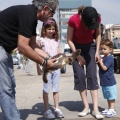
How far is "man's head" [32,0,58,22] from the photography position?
364 cm

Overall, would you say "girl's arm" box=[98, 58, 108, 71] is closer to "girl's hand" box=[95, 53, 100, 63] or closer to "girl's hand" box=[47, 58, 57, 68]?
"girl's hand" box=[95, 53, 100, 63]

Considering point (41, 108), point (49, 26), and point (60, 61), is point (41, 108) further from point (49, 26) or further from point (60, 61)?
point (60, 61)

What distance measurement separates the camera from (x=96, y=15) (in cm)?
494

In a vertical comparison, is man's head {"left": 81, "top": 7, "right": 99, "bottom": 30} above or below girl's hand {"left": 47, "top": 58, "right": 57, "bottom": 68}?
above

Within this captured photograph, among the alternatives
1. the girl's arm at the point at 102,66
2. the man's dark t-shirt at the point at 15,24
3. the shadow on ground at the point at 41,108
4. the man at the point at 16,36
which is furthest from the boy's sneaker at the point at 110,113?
the man's dark t-shirt at the point at 15,24

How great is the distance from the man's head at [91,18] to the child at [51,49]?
0.64m

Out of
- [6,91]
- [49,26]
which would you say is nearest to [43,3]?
[6,91]

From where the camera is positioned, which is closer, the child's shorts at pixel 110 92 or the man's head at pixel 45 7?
the man's head at pixel 45 7

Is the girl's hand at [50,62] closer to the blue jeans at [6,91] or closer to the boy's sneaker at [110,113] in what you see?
the blue jeans at [6,91]

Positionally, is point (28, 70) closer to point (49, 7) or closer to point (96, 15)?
point (96, 15)

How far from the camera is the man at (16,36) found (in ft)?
11.7

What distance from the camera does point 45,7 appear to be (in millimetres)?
3646

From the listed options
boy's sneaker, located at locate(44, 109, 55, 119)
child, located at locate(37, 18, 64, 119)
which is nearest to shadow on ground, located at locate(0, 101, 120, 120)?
boy's sneaker, located at locate(44, 109, 55, 119)

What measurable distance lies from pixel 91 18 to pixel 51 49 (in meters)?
0.94
